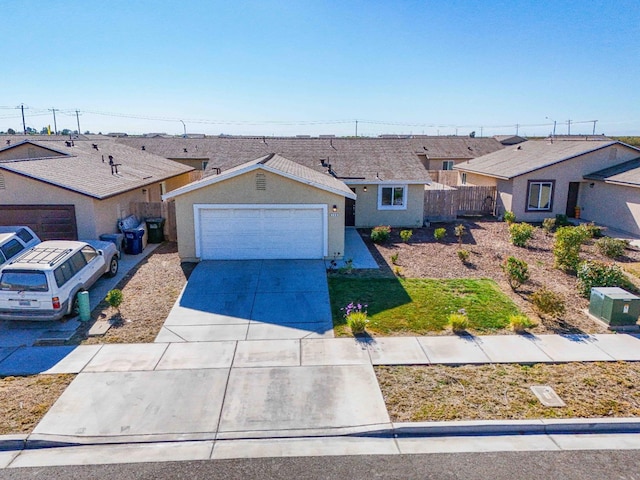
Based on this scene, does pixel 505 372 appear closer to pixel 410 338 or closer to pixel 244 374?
pixel 410 338

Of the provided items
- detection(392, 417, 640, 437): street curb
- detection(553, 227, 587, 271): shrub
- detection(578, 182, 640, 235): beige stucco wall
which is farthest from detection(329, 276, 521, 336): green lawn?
detection(578, 182, 640, 235): beige stucco wall

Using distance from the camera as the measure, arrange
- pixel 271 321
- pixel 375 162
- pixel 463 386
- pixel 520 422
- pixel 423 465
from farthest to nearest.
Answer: pixel 375 162 → pixel 271 321 → pixel 463 386 → pixel 520 422 → pixel 423 465

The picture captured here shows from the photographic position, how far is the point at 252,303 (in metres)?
12.4

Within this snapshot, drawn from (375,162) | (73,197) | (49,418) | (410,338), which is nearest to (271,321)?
(410,338)

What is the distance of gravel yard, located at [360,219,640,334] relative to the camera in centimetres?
1162

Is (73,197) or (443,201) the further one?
(443,201)

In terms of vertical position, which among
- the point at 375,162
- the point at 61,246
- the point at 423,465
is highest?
the point at 375,162

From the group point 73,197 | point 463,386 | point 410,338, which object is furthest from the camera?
point 73,197

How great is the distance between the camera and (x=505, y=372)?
29.1 ft

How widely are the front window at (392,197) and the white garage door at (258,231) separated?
676cm

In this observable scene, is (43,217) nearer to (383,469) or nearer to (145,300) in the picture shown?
(145,300)

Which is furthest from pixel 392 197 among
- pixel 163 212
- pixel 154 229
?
pixel 154 229

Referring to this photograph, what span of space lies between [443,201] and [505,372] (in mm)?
15834

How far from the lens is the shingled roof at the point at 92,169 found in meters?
16.2
